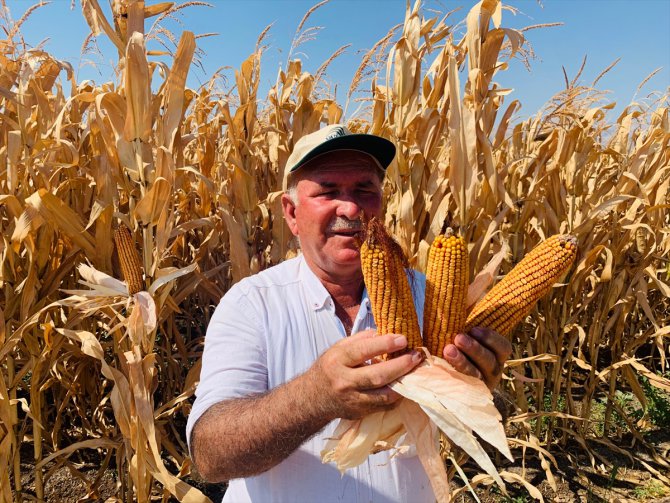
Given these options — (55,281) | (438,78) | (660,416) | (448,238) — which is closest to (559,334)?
(660,416)

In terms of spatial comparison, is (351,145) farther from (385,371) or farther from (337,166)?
(385,371)

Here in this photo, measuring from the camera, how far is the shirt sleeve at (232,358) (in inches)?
68.6

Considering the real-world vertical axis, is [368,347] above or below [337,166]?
below

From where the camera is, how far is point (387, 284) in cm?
137

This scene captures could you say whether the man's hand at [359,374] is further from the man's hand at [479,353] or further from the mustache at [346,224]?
the mustache at [346,224]

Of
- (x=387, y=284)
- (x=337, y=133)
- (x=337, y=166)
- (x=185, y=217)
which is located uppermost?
(x=185, y=217)

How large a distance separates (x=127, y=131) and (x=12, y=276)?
1255 mm

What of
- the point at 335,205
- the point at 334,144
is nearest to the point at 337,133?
the point at 334,144

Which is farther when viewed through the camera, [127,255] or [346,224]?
[127,255]

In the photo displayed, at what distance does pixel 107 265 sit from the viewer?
321 cm

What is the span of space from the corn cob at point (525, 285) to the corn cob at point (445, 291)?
8cm

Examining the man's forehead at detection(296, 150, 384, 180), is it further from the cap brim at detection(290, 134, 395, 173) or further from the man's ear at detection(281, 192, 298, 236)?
the man's ear at detection(281, 192, 298, 236)

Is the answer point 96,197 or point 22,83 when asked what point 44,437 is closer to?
point 96,197

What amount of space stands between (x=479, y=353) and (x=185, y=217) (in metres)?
3.69
